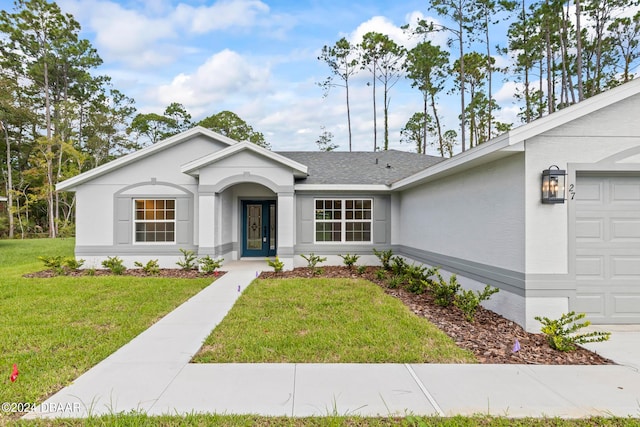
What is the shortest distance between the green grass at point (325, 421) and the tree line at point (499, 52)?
724 inches

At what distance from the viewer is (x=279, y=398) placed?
314 centimetres

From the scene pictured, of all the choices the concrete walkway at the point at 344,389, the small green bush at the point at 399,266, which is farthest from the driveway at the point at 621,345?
the small green bush at the point at 399,266

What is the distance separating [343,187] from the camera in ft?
35.8

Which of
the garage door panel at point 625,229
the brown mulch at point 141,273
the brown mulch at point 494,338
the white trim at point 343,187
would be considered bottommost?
the brown mulch at point 494,338

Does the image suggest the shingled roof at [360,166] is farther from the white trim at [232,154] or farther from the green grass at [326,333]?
the green grass at [326,333]

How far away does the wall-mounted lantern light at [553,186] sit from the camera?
192 inches

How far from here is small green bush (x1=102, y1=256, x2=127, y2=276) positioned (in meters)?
9.92

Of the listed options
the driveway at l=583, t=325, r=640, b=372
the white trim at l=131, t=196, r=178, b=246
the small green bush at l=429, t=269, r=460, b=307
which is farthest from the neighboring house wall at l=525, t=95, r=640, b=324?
the white trim at l=131, t=196, r=178, b=246

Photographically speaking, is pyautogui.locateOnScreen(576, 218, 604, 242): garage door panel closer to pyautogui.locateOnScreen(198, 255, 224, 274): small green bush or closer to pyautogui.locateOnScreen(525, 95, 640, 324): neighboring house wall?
pyautogui.locateOnScreen(525, 95, 640, 324): neighboring house wall

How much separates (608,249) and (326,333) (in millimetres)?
4779

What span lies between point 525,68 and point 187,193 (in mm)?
21208

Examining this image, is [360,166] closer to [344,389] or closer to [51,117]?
[344,389]

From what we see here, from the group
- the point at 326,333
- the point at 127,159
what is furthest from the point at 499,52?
the point at 326,333

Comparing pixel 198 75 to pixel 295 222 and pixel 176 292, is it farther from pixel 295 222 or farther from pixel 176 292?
pixel 176 292
